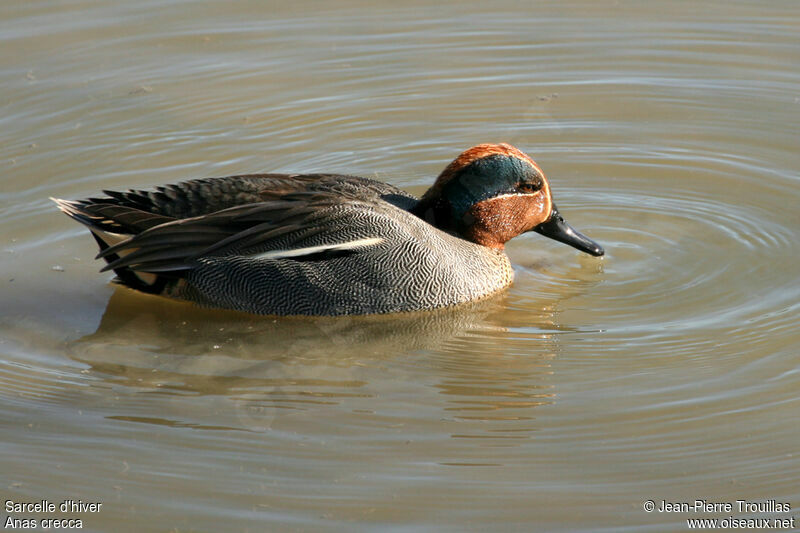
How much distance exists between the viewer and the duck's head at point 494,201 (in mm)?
8297

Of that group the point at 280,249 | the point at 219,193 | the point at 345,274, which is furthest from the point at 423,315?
the point at 219,193

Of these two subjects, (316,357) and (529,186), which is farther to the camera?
(529,186)

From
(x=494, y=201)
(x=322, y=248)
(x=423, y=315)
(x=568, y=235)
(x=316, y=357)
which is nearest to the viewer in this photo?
(x=316, y=357)

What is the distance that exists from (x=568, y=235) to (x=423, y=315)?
4.28ft

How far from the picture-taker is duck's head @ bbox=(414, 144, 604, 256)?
8297 millimetres

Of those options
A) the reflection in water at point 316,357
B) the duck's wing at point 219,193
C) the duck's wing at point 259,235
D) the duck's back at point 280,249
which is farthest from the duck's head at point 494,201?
the duck's wing at point 259,235

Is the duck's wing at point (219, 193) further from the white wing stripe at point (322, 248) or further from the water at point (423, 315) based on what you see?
the water at point (423, 315)

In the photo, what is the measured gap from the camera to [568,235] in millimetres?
8617

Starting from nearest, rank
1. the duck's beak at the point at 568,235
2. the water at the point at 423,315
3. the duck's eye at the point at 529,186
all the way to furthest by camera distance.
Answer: the water at the point at 423,315
the duck's eye at the point at 529,186
the duck's beak at the point at 568,235

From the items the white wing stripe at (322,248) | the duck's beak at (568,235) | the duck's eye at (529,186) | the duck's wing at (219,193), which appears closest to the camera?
the white wing stripe at (322,248)

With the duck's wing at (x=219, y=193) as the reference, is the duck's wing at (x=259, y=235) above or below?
below

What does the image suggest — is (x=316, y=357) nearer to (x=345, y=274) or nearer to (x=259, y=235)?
(x=345, y=274)

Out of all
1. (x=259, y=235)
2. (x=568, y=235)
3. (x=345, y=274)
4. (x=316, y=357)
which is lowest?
(x=316, y=357)

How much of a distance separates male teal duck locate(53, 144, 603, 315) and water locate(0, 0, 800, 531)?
0.66 feet
